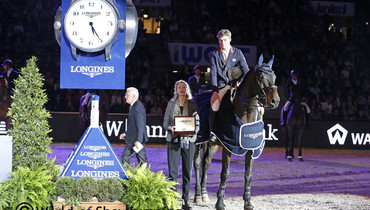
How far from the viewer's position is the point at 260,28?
29.4 metres

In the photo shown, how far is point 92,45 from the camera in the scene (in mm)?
7066

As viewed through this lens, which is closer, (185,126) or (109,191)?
(109,191)

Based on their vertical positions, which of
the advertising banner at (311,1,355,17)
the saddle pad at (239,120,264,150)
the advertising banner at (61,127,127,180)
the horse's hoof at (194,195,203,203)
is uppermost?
the advertising banner at (311,1,355,17)

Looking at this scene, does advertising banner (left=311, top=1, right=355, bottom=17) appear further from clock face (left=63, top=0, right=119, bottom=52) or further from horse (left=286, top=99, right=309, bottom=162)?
clock face (left=63, top=0, right=119, bottom=52)

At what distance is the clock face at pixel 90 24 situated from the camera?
705 centimetres

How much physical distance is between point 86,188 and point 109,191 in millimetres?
288

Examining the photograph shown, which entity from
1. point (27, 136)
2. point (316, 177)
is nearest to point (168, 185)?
point (27, 136)

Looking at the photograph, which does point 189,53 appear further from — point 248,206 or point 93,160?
point 93,160

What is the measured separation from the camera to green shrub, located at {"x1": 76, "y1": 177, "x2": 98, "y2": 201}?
6.78m

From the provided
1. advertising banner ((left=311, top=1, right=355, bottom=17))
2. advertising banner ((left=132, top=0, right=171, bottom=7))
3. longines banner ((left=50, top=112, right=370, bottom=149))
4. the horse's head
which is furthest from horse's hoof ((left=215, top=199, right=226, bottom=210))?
advertising banner ((left=311, top=1, right=355, bottom=17))

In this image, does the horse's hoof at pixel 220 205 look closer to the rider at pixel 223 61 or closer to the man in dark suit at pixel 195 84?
the rider at pixel 223 61

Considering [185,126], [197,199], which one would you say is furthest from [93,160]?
[197,199]

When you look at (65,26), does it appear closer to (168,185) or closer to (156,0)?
(168,185)

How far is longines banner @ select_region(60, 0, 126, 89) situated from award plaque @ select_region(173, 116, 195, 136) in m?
1.27
